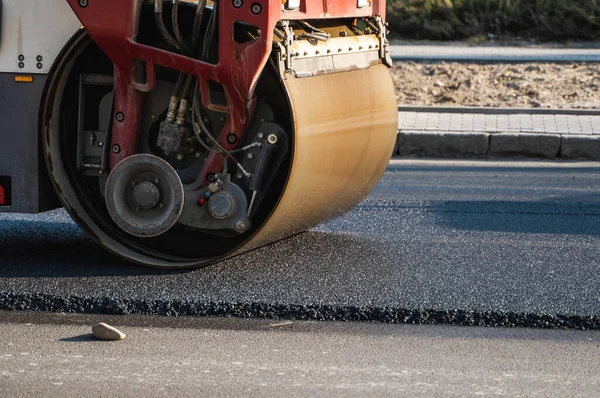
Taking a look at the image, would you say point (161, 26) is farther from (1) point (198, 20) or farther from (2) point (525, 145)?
(2) point (525, 145)

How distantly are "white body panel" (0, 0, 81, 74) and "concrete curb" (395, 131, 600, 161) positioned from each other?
4624mm

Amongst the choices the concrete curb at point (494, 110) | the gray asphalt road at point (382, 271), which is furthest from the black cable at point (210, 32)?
the concrete curb at point (494, 110)

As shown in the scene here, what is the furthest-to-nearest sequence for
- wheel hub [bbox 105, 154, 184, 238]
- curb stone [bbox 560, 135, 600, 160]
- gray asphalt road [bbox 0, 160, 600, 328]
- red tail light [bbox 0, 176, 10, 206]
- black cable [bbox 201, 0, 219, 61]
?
curb stone [bbox 560, 135, 600, 160] < red tail light [bbox 0, 176, 10, 206] < wheel hub [bbox 105, 154, 184, 238] < black cable [bbox 201, 0, 219, 61] < gray asphalt road [bbox 0, 160, 600, 328]

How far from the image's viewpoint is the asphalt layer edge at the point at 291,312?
4508 millimetres

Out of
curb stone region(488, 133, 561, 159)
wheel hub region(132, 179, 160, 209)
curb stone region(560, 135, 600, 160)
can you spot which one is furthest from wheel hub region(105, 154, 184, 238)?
curb stone region(560, 135, 600, 160)

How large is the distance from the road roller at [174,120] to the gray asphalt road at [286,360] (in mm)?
751

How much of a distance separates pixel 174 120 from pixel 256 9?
69 cm

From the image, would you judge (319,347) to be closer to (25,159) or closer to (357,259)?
(357,259)

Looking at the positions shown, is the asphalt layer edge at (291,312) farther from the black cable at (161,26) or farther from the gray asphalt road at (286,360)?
the black cable at (161,26)

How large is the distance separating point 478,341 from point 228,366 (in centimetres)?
98

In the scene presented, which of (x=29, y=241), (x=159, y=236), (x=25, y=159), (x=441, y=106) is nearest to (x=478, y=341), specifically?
(x=159, y=236)

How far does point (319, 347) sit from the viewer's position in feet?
13.8

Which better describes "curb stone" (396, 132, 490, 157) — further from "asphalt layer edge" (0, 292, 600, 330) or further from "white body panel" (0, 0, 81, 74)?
"asphalt layer edge" (0, 292, 600, 330)

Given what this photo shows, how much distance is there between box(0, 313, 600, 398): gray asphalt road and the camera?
3.76 m
